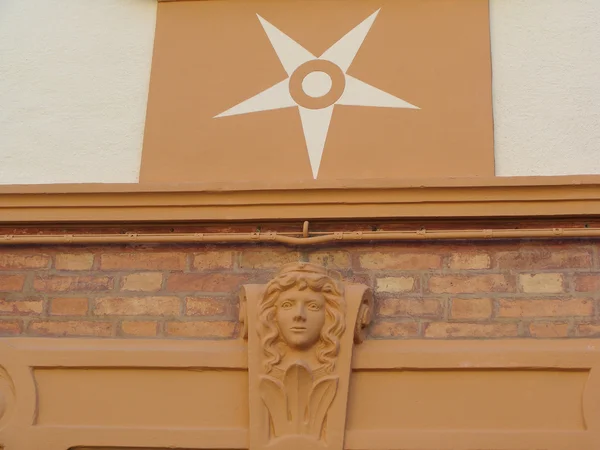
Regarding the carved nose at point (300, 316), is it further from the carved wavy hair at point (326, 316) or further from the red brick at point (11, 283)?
the red brick at point (11, 283)

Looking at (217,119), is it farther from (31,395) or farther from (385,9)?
(31,395)

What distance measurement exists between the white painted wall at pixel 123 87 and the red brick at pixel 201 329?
0.66m

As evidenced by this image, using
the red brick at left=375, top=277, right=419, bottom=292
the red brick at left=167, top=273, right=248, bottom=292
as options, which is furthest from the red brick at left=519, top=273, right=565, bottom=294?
the red brick at left=167, top=273, right=248, bottom=292

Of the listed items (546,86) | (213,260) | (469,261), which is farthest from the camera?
(546,86)

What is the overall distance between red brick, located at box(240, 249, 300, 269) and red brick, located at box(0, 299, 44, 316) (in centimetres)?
80

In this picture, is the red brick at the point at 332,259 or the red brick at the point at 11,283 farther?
the red brick at the point at 11,283

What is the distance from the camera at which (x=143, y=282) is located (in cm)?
388

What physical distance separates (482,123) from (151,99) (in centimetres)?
136

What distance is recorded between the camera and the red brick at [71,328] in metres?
3.83

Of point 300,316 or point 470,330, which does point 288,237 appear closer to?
point 300,316

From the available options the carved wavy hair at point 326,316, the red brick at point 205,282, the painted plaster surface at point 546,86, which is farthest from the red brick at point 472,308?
the red brick at point 205,282

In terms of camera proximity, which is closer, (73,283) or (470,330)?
(470,330)

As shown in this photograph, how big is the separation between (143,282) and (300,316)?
68cm

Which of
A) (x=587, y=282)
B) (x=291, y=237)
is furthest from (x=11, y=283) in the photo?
(x=587, y=282)
